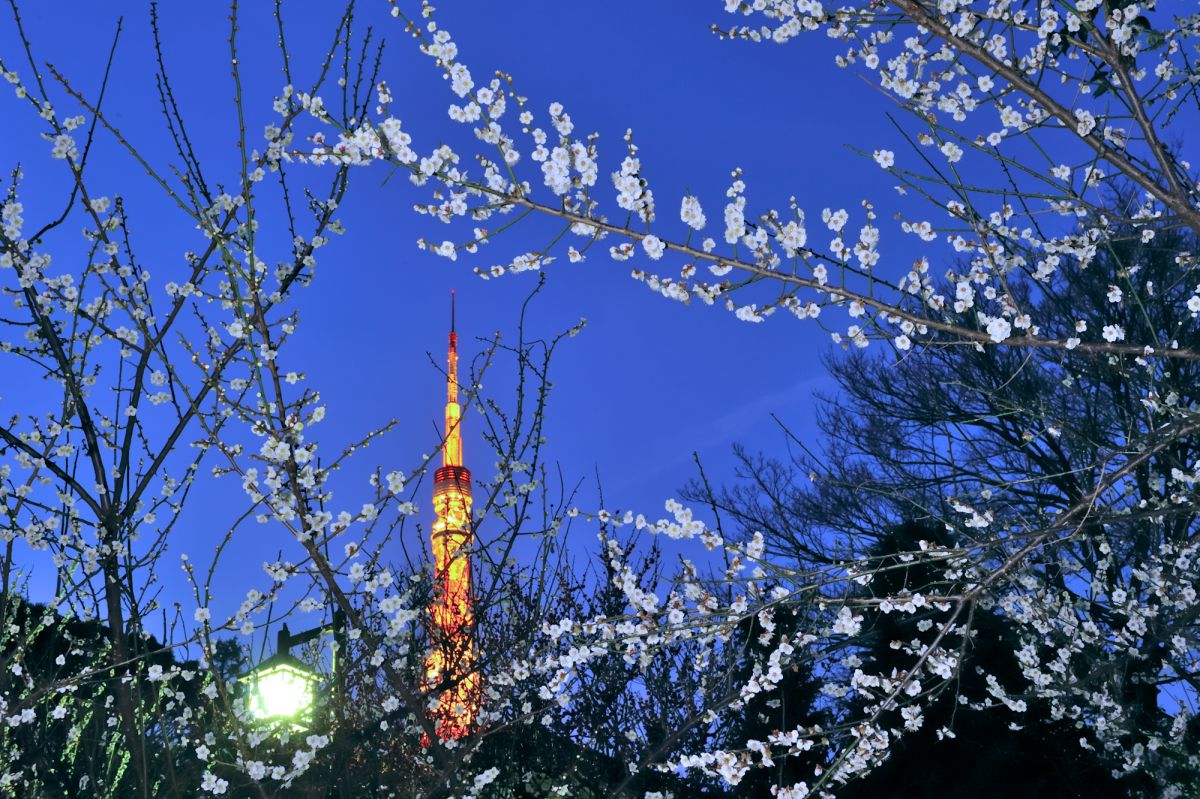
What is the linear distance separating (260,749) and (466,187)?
4618 mm

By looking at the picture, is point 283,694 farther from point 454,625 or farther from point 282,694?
point 454,625

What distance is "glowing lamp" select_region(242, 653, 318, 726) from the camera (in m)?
6.11

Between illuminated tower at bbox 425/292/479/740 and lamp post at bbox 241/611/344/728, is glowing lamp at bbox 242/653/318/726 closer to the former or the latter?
lamp post at bbox 241/611/344/728

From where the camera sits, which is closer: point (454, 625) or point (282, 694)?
point (282, 694)

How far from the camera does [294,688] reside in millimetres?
6246

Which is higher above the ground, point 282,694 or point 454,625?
point 454,625

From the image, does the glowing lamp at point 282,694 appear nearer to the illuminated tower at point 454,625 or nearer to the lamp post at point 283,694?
the lamp post at point 283,694

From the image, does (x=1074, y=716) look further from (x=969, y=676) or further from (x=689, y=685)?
(x=689, y=685)

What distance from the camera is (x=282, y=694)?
20.2ft

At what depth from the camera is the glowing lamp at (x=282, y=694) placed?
20.1ft

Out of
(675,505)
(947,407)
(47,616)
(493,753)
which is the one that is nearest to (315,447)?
(675,505)

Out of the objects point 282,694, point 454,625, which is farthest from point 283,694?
point 454,625

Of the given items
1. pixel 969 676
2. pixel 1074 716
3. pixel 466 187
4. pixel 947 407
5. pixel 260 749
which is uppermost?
pixel 947 407

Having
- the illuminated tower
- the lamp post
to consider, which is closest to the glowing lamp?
the lamp post
